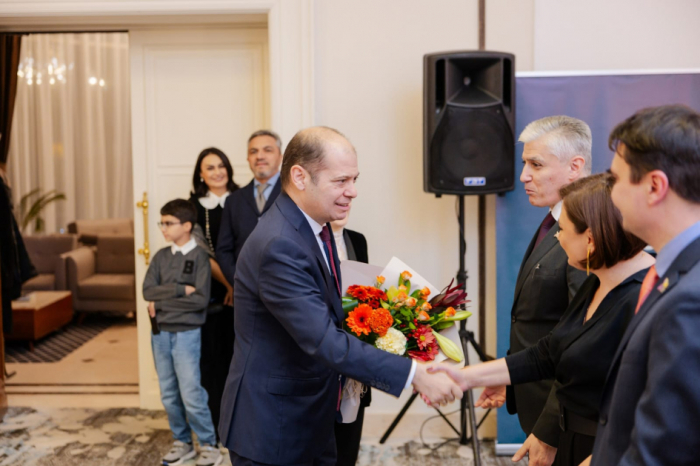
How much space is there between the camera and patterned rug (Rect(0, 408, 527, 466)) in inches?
143

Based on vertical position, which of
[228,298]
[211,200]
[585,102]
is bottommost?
[228,298]

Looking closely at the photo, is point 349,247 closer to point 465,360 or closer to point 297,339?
point 465,360

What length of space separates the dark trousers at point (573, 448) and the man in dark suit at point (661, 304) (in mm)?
392

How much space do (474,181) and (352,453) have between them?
1557mm

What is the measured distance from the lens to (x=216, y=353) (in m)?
3.79

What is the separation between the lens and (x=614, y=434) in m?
1.29

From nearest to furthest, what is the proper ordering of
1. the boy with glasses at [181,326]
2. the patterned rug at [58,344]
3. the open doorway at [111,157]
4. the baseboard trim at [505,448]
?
1. the boy with glasses at [181,326]
2. the baseboard trim at [505,448]
3. the open doorway at [111,157]
4. the patterned rug at [58,344]

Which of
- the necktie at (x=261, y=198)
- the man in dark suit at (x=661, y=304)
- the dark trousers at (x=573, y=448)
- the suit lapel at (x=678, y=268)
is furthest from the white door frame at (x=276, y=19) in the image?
the suit lapel at (x=678, y=268)

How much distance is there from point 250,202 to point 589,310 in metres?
2.25

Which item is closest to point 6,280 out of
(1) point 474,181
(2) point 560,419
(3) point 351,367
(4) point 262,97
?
(4) point 262,97

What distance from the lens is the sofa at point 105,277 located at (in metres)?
6.90

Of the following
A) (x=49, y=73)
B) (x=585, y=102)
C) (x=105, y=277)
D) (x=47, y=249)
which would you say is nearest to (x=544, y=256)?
(x=585, y=102)

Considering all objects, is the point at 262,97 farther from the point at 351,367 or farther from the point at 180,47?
the point at 351,367

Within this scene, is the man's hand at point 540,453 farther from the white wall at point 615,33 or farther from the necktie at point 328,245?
the white wall at point 615,33
